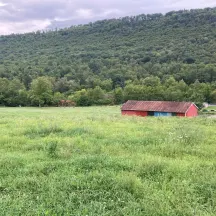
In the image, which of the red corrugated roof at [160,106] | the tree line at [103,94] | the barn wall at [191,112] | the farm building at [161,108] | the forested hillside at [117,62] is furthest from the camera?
the forested hillside at [117,62]

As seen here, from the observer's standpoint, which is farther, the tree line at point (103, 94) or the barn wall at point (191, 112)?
the tree line at point (103, 94)

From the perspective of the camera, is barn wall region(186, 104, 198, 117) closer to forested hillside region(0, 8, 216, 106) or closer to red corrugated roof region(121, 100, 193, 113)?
red corrugated roof region(121, 100, 193, 113)

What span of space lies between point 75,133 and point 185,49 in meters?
111

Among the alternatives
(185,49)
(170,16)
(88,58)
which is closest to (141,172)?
(185,49)

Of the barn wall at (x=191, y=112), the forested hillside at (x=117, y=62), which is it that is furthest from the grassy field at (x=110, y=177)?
the forested hillside at (x=117, y=62)

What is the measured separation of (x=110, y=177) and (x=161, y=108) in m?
37.0

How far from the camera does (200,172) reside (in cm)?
692

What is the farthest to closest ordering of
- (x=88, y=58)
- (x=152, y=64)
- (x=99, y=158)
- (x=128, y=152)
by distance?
(x=88, y=58) < (x=152, y=64) < (x=128, y=152) < (x=99, y=158)

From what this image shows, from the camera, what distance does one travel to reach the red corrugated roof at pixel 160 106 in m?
41.5

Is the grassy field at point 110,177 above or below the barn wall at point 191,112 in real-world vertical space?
above

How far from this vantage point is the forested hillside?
233 ft

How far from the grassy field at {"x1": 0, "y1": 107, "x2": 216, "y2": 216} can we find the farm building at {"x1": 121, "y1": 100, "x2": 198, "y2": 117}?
31.2 m

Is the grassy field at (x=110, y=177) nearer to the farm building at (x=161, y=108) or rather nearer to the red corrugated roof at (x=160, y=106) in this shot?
the farm building at (x=161, y=108)

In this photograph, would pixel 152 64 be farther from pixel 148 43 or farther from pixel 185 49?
pixel 148 43
